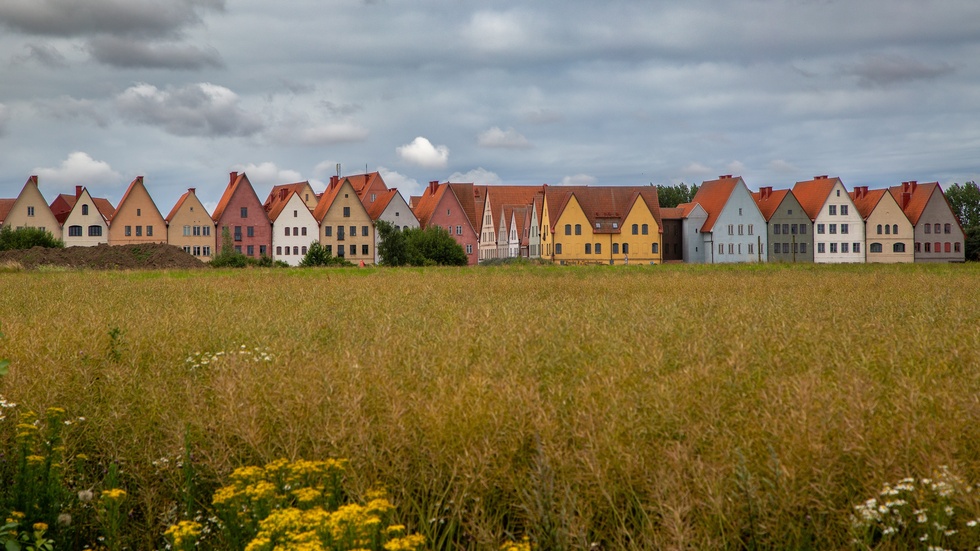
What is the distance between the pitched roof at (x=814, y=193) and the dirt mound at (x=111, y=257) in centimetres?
6890

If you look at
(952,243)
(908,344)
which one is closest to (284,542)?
(908,344)

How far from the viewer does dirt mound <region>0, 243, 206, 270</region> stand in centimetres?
4534

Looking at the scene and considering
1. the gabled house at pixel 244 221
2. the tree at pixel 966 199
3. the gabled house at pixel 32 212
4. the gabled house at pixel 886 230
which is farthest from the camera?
the tree at pixel 966 199

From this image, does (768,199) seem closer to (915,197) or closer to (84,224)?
(915,197)

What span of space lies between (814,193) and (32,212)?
8495 centimetres

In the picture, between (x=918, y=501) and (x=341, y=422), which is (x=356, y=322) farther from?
(x=918, y=501)

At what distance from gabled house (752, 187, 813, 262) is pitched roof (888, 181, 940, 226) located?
13.3 meters

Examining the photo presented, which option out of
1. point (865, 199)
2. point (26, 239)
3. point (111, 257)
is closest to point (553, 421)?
point (111, 257)

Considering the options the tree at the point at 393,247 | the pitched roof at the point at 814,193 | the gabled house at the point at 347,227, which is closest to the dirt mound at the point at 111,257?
the tree at the point at 393,247

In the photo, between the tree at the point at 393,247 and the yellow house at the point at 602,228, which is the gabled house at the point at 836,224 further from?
the tree at the point at 393,247

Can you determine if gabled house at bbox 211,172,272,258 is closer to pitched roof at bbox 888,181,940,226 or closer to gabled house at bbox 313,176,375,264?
gabled house at bbox 313,176,375,264

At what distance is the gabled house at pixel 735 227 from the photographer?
86188mm

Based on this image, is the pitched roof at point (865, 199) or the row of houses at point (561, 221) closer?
the row of houses at point (561, 221)

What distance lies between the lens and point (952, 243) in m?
93.5
